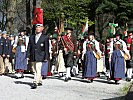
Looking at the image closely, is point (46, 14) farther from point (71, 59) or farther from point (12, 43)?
point (71, 59)

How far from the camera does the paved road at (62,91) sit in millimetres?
9055

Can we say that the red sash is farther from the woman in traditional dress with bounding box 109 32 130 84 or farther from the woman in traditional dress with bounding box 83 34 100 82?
the woman in traditional dress with bounding box 109 32 130 84

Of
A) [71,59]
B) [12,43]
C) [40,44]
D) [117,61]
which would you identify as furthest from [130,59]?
[12,43]

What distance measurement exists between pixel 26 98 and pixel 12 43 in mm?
6183

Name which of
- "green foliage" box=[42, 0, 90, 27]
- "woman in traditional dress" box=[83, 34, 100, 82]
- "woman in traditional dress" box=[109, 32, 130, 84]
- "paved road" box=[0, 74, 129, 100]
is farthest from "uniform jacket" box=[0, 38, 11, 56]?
"green foliage" box=[42, 0, 90, 27]

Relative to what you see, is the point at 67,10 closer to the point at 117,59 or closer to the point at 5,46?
the point at 5,46

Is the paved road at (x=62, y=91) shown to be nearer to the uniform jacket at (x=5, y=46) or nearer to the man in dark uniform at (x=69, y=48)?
the man in dark uniform at (x=69, y=48)

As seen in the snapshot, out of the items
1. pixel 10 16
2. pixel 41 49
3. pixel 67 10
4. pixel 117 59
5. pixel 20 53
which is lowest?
pixel 117 59

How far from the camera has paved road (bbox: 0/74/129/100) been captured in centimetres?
905

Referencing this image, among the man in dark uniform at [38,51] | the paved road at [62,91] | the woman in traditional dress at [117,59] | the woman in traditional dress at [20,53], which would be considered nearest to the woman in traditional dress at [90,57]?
the paved road at [62,91]

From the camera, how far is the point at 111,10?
32219 millimetres

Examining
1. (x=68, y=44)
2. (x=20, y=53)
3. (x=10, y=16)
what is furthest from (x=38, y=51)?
(x=10, y=16)

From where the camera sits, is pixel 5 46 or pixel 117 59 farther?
pixel 5 46

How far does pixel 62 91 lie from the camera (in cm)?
1005
